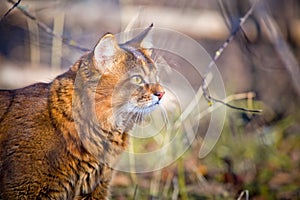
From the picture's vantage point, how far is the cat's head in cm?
320

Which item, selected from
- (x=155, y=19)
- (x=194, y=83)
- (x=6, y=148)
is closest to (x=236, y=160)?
(x=194, y=83)

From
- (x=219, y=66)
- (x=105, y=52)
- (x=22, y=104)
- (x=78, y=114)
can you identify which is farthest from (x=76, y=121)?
(x=219, y=66)

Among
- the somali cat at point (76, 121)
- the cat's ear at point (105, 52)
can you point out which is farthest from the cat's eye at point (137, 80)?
the cat's ear at point (105, 52)

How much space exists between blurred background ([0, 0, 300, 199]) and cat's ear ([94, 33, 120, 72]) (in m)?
0.40

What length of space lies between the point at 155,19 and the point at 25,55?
4.66 ft

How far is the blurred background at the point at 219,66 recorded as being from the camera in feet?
15.0

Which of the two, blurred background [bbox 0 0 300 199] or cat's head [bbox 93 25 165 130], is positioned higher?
blurred background [bbox 0 0 300 199]

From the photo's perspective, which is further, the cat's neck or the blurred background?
the blurred background

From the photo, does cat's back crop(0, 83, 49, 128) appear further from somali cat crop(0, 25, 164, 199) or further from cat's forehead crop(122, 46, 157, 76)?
cat's forehead crop(122, 46, 157, 76)

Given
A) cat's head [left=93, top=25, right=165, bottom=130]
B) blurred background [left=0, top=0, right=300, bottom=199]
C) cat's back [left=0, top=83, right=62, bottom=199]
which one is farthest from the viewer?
blurred background [left=0, top=0, right=300, bottom=199]

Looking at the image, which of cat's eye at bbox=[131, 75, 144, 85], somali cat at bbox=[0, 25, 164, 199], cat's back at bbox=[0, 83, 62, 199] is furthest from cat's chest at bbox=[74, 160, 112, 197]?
cat's eye at bbox=[131, 75, 144, 85]

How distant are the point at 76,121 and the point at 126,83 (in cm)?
33

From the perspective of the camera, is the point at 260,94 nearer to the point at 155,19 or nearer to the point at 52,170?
the point at 155,19

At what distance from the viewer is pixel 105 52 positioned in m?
3.14
